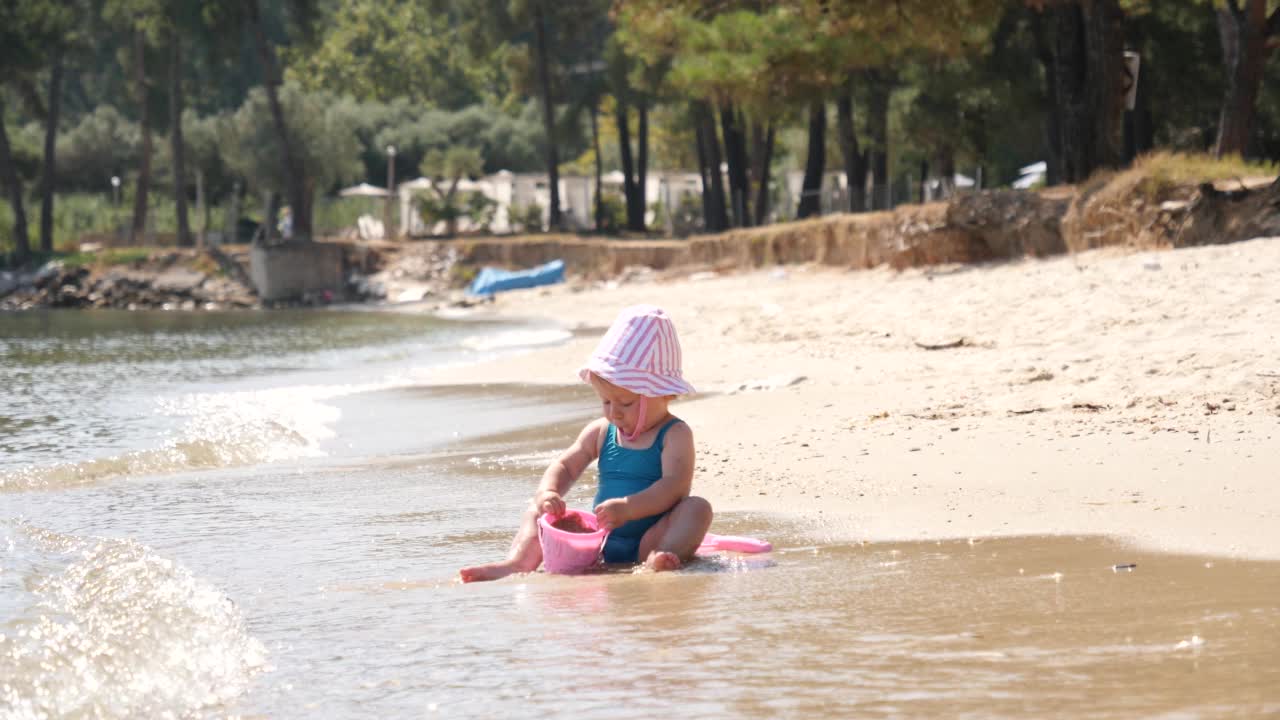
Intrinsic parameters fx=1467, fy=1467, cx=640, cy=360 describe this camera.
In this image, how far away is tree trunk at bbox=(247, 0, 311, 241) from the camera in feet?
162

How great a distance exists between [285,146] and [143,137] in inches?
399

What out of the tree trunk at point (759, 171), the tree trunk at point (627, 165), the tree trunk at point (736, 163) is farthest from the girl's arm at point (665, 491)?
the tree trunk at point (627, 165)

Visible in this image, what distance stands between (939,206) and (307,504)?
15.0m

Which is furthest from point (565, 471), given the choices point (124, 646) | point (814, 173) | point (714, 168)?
point (714, 168)

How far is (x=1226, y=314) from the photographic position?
32.5 feet

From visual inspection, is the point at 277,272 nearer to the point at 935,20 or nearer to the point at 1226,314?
the point at 935,20

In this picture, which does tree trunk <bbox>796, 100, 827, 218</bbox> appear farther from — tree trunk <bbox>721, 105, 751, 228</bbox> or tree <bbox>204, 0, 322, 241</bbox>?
tree <bbox>204, 0, 322, 241</bbox>

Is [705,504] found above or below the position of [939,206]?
below

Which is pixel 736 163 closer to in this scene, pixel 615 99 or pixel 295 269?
pixel 615 99

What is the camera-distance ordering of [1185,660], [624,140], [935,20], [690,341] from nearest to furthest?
[1185,660], [690,341], [935,20], [624,140]

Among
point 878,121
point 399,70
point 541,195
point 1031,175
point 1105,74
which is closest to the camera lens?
point 1105,74

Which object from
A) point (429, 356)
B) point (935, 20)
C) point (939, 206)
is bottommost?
point (429, 356)

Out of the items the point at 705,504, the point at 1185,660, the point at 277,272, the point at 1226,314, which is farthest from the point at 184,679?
the point at 277,272

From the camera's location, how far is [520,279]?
4322cm
